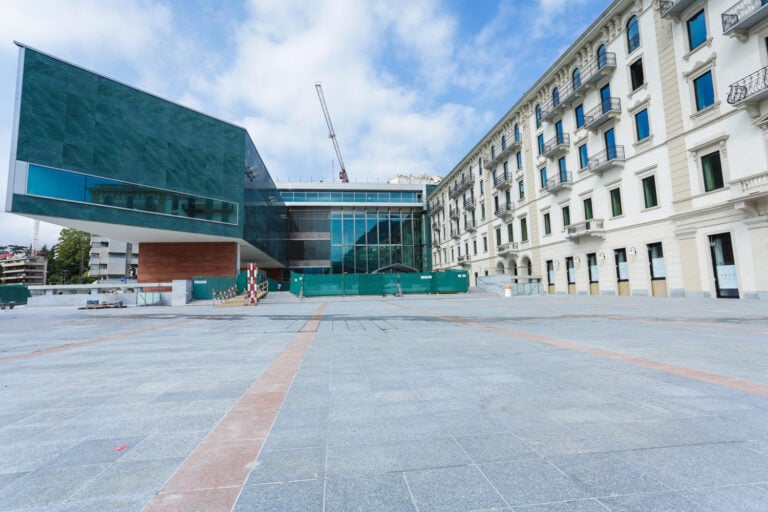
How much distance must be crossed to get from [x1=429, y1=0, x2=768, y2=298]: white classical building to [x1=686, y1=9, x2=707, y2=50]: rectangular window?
55mm

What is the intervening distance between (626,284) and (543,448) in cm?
2406

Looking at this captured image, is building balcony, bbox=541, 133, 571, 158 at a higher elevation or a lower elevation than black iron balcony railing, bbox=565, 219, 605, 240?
higher

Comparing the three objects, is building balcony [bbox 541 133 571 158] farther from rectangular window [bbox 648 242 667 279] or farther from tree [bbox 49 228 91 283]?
tree [bbox 49 228 91 283]

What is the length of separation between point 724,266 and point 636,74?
12143 mm

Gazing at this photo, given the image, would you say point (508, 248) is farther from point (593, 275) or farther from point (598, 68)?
point (598, 68)

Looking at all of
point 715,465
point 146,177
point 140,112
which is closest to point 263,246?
point 146,177

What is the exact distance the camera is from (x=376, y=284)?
1193 inches

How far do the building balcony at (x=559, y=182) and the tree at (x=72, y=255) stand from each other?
8219 centimetres

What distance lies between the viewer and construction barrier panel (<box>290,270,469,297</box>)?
2970 centimetres

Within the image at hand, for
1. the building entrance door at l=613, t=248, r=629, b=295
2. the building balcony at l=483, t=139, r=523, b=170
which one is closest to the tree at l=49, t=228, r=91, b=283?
the building balcony at l=483, t=139, r=523, b=170

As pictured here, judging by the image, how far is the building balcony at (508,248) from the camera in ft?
112

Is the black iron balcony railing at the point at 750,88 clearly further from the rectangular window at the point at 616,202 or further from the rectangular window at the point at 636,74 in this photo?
the rectangular window at the point at 616,202

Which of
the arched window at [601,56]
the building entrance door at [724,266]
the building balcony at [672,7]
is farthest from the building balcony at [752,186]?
the arched window at [601,56]

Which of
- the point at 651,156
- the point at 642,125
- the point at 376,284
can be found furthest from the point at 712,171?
the point at 376,284
